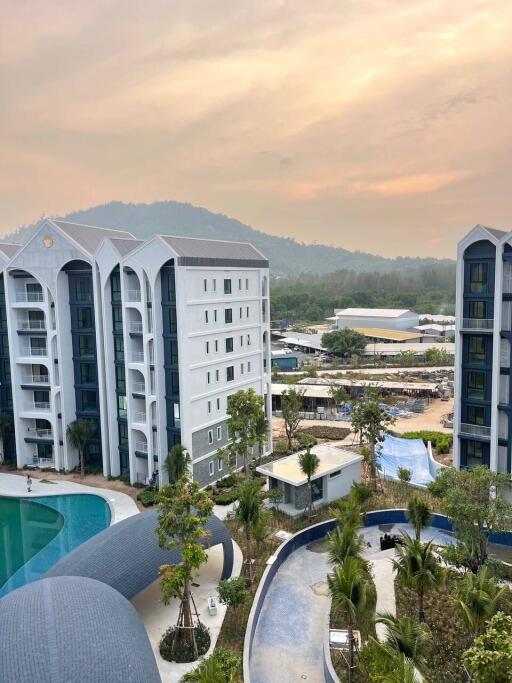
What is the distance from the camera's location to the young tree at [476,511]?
2022 centimetres

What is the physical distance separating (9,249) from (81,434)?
1514 centimetres

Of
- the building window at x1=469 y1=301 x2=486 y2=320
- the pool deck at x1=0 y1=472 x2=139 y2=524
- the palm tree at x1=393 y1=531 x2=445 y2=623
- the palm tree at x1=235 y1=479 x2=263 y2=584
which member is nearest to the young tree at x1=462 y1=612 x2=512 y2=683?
the palm tree at x1=393 y1=531 x2=445 y2=623

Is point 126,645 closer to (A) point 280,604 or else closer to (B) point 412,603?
(A) point 280,604

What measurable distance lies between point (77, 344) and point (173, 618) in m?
22.4

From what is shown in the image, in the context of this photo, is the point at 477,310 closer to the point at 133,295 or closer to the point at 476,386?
the point at 476,386

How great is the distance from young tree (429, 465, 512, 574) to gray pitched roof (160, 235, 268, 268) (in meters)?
19.1

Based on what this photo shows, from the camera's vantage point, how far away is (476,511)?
66.0ft

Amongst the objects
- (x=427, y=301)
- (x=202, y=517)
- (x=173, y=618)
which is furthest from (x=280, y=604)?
(x=427, y=301)

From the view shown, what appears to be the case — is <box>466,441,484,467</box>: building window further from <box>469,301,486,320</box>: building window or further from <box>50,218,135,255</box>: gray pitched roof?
<box>50,218,135,255</box>: gray pitched roof

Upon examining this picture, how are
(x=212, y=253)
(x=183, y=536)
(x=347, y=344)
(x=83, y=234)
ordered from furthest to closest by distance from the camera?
(x=347, y=344) → (x=83, y=234) → (x=212, y=253) → (x=183, y=536)

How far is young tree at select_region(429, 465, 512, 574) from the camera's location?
2022 cm

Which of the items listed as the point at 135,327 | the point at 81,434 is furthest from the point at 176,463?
the point at 135,327

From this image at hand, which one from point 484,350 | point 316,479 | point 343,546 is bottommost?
point 316,479

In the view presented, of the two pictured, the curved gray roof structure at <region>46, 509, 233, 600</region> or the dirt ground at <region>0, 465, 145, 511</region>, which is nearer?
the curved gray roof structure at <region>46, 509, 233, 600</region>
